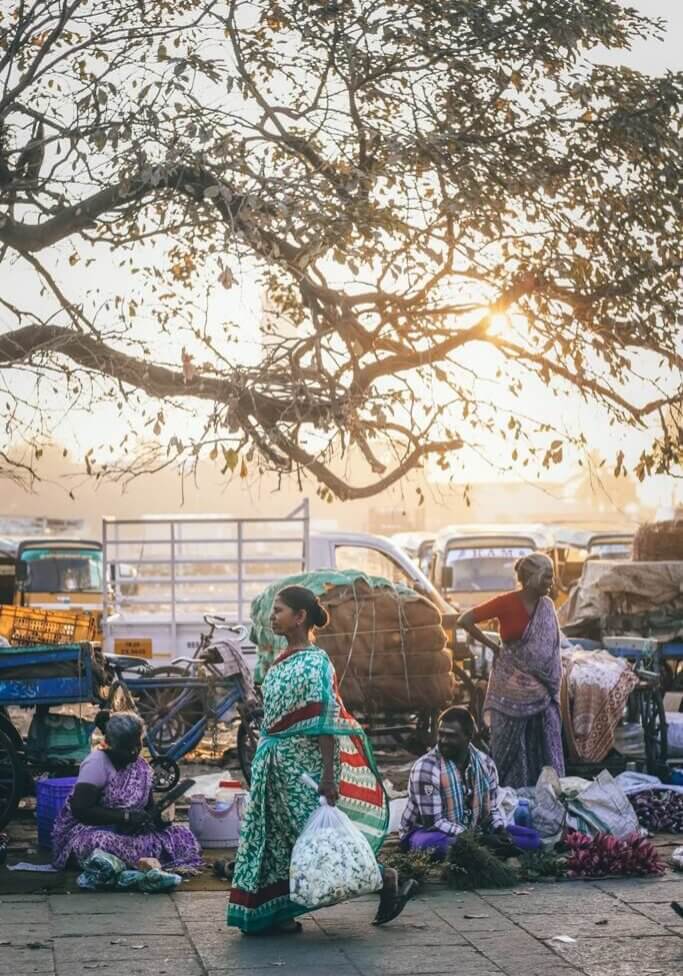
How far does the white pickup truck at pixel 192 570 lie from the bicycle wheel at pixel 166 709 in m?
2.48

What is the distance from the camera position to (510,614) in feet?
31.1

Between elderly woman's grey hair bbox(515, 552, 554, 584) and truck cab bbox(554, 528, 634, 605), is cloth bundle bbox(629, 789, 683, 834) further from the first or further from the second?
truck cab bbox(554, 528, 634, 605)

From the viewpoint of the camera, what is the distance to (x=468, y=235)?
10305 millimetres

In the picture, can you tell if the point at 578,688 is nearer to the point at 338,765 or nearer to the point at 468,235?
the point at 468,235

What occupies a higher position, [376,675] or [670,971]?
[376,675]

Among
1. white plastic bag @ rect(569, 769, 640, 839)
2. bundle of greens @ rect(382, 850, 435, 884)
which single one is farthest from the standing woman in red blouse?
bundle of greens @ rect(382, 850, 435, 884)

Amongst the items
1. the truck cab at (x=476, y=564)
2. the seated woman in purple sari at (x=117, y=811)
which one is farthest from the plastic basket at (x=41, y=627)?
the truck cab at (x=476, y=564)

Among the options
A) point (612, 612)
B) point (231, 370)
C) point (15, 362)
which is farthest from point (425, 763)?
point (612, 612)

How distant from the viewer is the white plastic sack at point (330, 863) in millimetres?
6242

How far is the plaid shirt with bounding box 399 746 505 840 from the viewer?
8000 millimetres

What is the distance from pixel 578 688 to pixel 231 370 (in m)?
3.14

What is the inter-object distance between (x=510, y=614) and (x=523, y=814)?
1.31m

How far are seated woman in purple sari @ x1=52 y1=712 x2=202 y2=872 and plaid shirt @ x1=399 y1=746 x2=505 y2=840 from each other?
1182mm

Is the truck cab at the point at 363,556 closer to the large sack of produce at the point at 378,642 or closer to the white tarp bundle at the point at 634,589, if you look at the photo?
the white tarp bundle at the point at 634,589
